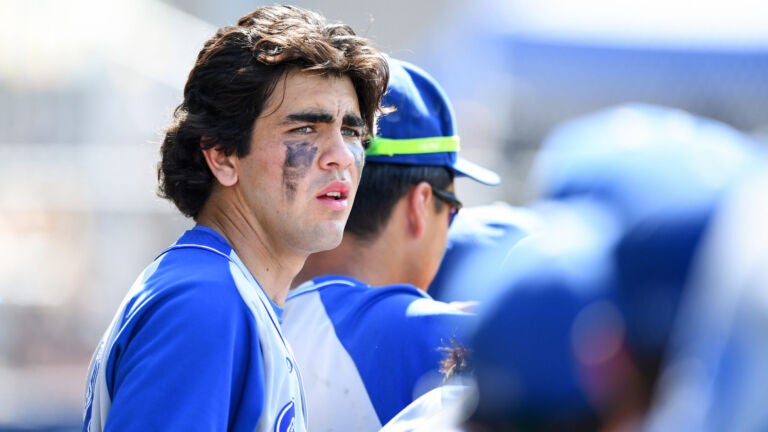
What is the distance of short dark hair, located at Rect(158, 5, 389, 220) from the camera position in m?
2.26

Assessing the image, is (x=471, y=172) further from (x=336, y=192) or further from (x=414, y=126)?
(x=336, y=192)

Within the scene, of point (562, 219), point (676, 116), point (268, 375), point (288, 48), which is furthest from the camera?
point (288, 48)

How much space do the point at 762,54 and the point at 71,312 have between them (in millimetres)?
4887

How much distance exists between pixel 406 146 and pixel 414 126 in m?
0.06

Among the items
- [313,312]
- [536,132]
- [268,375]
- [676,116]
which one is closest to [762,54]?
[536,132]

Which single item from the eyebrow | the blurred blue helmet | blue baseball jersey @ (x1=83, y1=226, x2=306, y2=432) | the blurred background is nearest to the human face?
the eyebrow

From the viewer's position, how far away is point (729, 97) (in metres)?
6.75

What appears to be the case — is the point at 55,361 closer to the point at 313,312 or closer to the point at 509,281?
the point at 313,312

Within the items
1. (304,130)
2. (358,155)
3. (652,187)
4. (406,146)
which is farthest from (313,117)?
(652,187)

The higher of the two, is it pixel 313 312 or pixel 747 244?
pixel 747 244

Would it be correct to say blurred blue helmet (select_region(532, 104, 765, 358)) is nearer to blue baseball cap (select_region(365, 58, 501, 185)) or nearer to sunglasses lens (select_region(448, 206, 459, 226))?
blue baseball cap (select_region(365, 58, 501, 185))

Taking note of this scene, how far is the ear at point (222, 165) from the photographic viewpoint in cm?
229

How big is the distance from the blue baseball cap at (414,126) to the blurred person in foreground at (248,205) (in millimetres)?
336

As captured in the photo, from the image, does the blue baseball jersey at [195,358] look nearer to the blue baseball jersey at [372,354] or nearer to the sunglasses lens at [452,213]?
the blue baseball jersey at [372,354]
